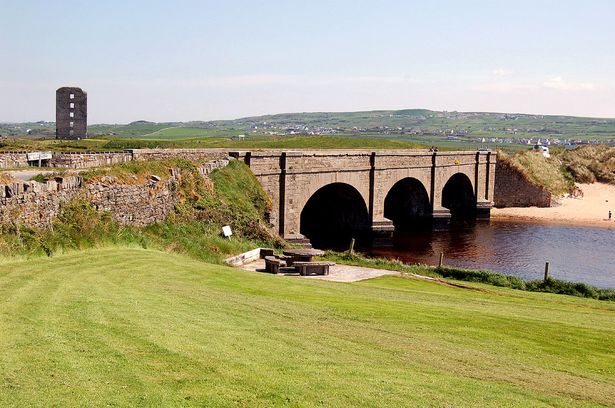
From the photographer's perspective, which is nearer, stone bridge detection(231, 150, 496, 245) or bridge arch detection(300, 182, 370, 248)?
stone bridge detection(231, 150, 496, 245)

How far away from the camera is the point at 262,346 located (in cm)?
1114

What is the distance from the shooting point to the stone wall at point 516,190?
72688mm

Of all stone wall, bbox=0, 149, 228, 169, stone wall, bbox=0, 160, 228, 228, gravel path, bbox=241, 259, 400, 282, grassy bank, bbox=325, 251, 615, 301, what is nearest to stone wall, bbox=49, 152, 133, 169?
stone wall, bbox=0, 149, 228, 169

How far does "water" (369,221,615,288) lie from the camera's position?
4056cm

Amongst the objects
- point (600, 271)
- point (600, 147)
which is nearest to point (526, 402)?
point (600, 271)

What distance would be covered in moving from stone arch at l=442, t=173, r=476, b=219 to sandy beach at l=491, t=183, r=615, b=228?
253 cm

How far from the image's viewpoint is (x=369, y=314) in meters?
14.9

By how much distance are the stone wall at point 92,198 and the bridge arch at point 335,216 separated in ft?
68.1

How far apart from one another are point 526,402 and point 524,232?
166 feet

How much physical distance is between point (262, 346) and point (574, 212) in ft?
211

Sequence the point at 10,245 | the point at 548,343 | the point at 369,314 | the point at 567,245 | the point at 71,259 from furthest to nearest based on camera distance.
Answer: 1. the point at 567,245
2. the point at 71,259
3. the point at 10,245
4. the point at 369,314
5. the point at 548,343

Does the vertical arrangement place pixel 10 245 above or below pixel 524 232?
above

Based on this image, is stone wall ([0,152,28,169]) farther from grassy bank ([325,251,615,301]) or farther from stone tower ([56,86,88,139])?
stone tower ([56,86,88,139])

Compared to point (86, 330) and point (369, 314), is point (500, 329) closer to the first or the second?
point (369, 314)
